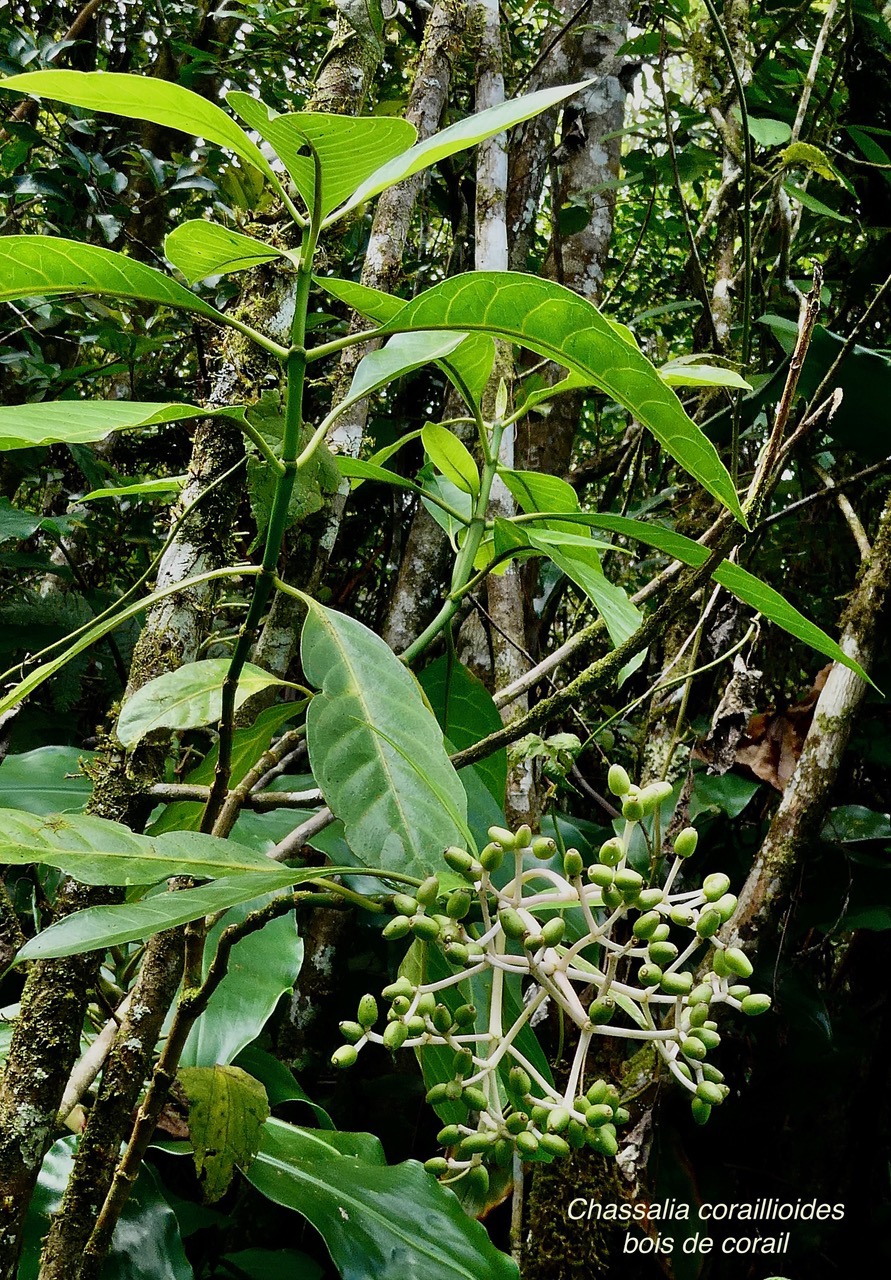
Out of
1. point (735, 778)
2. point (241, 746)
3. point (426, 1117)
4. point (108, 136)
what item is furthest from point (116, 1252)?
point (108, 136)

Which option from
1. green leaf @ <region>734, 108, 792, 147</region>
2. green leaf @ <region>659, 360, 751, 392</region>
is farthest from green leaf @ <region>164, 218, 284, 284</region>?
green leaf @ <region>734, 108, 792, 147</region>

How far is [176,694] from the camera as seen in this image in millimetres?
571

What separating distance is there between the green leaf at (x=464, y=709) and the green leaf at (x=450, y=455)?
15 cm

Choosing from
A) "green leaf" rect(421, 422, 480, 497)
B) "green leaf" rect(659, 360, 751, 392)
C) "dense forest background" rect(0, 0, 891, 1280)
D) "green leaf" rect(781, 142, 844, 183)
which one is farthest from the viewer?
"green leaf" rect(781, 142, 844, 183)

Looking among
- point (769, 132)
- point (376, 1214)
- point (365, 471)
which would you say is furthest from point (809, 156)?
point (376, 1214)

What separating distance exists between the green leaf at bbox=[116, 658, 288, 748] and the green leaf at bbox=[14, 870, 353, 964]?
0.13 meters

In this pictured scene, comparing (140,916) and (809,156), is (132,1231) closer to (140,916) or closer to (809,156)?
(140,916)

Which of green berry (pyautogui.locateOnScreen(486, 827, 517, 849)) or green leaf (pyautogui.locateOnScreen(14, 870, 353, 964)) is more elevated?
green berry (pyautogui.locateOnScreen(486, 827, 517, 849))

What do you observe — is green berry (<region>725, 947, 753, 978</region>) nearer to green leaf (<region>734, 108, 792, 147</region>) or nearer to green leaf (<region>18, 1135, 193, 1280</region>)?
green leaf (<region>18, 1135, 193, 1280</region>)

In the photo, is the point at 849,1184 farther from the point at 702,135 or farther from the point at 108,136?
the point at 108,136

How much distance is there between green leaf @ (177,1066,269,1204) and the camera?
582mm

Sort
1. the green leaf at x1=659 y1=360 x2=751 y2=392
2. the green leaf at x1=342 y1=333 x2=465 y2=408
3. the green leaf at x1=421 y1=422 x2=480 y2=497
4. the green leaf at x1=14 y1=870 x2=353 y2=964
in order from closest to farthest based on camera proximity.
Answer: the green leaf at x1=14 y1=870 x2=353 y2=964 → the green leaf at x1=342 y1=333 x2=465 y2=408 → the green leaf at x1=659 y1=360 x2=751 y2=392 → the green leaf at x1=421 y1=422 x2=480 y2=497

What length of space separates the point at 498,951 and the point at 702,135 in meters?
2.24

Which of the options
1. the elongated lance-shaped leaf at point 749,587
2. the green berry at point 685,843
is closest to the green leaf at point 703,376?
the elongated lance-shaped leaf at point 749,587
